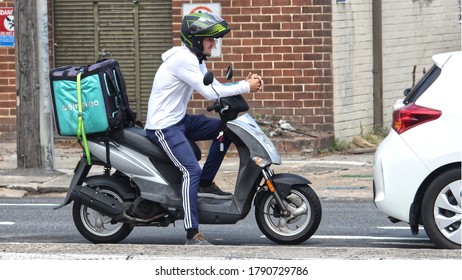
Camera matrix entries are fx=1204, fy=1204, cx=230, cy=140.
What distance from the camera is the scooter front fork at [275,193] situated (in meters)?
9.07

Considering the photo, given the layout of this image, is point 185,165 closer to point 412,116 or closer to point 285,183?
point 285,183

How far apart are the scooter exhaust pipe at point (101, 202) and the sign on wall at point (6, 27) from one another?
7.29 meters

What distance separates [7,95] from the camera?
1742cm

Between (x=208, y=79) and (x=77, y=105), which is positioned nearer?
(x=208, y=79)

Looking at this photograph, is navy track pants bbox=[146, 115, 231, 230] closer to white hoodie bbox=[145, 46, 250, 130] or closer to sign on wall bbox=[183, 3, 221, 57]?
white hoodie bbox=[145, 46, 250, 130]

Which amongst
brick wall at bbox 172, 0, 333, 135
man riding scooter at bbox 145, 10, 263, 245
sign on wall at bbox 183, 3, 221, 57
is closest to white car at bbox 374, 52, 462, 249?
man riding scooter at bbox 145, 10, 263, 245

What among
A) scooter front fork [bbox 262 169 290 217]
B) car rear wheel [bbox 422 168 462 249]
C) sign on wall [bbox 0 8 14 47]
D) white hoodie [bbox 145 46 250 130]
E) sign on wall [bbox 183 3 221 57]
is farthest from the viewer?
sign on wall [bbox 183 3 221 57]

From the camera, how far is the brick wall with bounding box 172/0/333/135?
16688 millimetres

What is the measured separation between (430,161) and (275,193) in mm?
1221

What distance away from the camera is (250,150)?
912 centimetres

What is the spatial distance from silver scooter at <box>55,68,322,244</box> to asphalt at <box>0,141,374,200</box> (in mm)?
3786

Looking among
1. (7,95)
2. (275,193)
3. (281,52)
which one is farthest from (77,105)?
(7,95)

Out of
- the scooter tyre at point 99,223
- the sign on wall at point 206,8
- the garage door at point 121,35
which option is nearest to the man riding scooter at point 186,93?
the scooter tyre at point 99,223

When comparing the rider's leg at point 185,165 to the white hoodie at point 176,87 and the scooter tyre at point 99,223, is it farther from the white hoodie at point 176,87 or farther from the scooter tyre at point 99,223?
the scooter tyre at point 99,223
